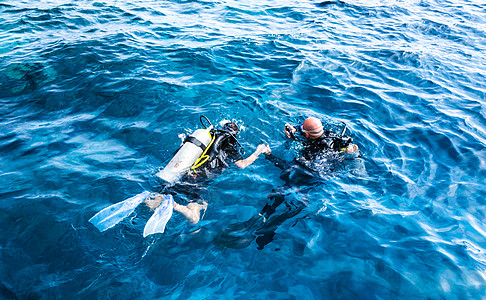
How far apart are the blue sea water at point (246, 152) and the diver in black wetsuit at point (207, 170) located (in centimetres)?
17

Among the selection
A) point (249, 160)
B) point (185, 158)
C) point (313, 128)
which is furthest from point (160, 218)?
point (313, 128)

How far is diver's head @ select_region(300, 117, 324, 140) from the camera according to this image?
5.06m

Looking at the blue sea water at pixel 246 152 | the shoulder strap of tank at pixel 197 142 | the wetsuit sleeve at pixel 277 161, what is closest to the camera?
the blue sea water at pixel 246 152

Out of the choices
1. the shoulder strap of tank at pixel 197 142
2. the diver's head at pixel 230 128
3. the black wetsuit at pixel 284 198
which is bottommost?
the black wetsuit at pixel 284 198

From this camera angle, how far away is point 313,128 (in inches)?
200

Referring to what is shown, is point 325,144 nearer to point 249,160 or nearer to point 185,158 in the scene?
point 249,160

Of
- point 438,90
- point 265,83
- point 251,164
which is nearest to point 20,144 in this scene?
point 251,164

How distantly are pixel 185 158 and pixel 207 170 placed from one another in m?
0.47

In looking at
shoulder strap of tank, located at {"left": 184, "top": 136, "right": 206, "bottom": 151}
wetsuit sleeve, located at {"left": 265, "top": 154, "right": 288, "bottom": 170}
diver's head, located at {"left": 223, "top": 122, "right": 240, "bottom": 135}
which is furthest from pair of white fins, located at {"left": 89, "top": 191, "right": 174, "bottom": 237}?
wetsuit sleeve, located at {"left": 265, "top": 154, "right": 288, "bottom": 170}

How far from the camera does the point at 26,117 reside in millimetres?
6121

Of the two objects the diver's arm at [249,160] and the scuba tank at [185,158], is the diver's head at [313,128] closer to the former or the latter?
the diver's arm at [249,160]

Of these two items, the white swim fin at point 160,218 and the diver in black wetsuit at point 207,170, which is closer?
the white swim fin at point 160,218

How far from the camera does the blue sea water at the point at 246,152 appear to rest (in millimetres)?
3617

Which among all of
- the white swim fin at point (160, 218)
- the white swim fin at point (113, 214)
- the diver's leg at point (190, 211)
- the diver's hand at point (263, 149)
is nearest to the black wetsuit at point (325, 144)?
the diver's hand at point (263, 149)
